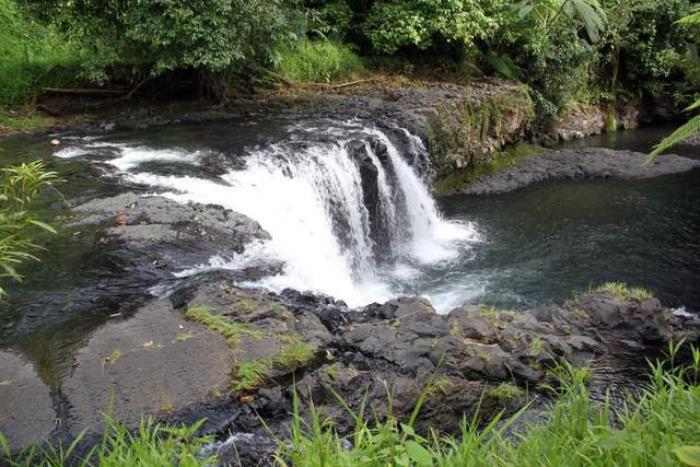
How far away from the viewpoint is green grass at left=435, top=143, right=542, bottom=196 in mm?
13297

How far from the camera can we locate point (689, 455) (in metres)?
2.20

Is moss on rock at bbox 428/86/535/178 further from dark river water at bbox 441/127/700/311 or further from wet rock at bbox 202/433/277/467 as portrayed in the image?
wet rock at bbox 202/433/277/467

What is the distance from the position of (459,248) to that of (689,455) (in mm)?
8337

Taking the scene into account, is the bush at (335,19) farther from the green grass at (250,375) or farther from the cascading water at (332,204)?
the green grass at (250,375)

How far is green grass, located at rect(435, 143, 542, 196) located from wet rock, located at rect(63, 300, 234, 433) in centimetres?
856

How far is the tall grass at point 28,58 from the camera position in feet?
39.7

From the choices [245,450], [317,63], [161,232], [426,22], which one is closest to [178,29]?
[317,63]

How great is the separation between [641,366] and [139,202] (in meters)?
5.86

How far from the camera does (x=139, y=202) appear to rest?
25.5 feet

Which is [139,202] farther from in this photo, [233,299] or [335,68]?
[335,68]

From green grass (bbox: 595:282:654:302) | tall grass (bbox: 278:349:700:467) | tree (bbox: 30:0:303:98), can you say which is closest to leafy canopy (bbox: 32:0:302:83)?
tree (bbox: 30:0:303:98)

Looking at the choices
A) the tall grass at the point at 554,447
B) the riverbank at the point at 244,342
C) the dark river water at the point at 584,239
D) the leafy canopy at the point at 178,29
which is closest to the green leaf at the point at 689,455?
the tall grass at the point at 554,447

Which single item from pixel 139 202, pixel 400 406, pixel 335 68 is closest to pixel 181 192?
pixel 139 202

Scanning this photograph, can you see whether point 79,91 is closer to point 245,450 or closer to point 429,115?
point 429,115
